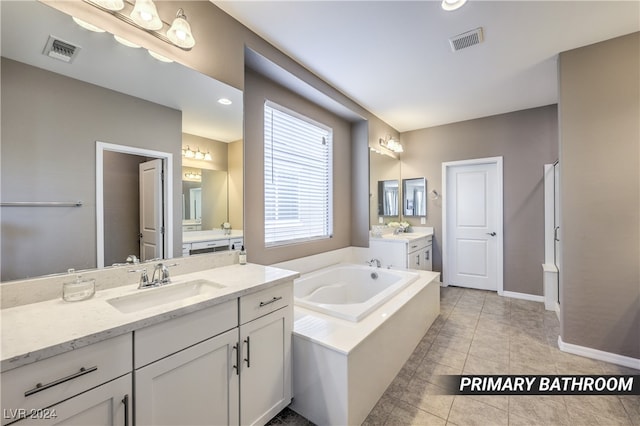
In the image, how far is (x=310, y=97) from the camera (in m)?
2.99

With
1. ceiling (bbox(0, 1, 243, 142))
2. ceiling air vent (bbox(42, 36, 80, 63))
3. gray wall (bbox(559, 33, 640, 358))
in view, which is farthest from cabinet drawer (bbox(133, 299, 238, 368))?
gray wall (bbox(559, 33, 640, 358))

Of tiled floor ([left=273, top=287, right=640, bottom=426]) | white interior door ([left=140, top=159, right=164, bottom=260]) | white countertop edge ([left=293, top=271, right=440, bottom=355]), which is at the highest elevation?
white interior door ([left=140, top=159, right=164, bottom=260])

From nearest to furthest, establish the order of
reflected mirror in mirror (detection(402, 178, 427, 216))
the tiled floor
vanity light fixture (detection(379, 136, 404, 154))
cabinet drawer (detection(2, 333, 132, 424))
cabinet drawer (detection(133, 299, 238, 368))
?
cabinet drawer (detection(2, 333, 132, 424)), cabinet drawer (detection(133, 299, 238, 368)), the tiled floor, vanity light fixture (detection(379, 136, 404, 154)), reflected mirror in mirror (detection(402, 178, 427, 216))

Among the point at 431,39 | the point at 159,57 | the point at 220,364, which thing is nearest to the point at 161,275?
the point at 220,364

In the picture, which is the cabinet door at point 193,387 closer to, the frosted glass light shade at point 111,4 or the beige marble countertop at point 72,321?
the beige marble countertop at point 72,321

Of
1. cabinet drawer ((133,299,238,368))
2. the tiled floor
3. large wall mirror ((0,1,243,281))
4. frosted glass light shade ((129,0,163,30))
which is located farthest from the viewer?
the tiled floor

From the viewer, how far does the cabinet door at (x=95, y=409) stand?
0.81 meters

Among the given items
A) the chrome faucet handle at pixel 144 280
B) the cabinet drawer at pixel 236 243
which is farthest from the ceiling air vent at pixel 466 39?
the chrome faucet handle at pixel 144 280

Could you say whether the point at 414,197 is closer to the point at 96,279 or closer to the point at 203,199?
the point at 203,199

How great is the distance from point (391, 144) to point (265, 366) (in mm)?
3625

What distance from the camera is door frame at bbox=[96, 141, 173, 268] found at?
1.36m

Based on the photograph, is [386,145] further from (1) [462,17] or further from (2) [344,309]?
(2) [344,309]

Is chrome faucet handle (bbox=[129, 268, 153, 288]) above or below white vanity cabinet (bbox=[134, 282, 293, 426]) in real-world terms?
above

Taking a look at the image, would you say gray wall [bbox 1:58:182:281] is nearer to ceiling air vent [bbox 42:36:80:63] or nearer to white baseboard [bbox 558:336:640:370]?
ceiling air vent [bbox 42:36:80:63]
